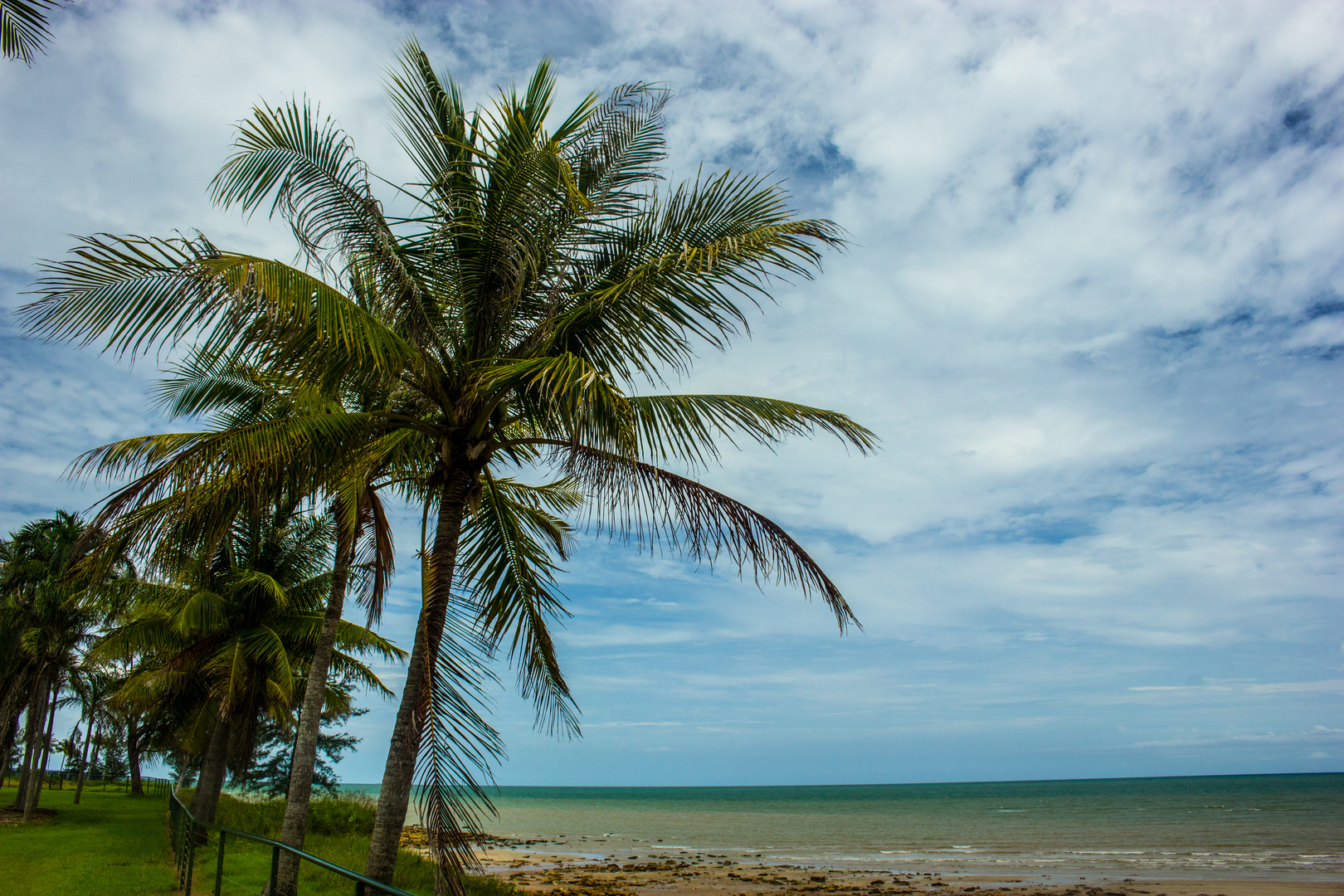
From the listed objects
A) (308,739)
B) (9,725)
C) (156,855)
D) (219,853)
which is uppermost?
(9,725)

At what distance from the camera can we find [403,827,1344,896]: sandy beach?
17.2m

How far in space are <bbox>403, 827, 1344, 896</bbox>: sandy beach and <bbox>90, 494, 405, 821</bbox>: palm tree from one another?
19.1 ft

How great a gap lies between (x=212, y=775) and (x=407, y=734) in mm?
11753

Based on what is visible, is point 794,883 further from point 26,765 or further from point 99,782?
point 99,782

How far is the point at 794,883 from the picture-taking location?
1950 centimetres

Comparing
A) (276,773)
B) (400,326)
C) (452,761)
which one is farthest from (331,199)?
(276,773)

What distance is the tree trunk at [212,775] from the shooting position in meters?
14.4

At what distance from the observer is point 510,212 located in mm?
6434

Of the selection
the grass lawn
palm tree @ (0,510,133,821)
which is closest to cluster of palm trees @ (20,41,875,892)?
the grass lawn

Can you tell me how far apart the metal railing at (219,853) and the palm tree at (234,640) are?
415 cm

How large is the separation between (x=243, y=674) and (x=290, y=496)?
1055 centimetres

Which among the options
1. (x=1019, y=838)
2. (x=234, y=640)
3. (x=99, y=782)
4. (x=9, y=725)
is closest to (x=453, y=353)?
(x=234, y=640)

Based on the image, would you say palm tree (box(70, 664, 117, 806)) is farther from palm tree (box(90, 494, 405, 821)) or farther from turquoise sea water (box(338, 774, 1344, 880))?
turquoise sea water (box(338, 774, 1344, 880))

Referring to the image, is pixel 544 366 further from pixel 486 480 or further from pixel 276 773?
pixel 276 773
